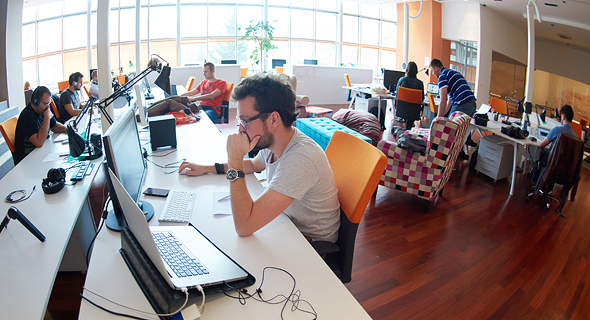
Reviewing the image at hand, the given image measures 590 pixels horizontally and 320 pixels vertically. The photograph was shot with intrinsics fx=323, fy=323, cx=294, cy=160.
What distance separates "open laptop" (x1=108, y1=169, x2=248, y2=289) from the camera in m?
0.87

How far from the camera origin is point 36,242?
1284mm

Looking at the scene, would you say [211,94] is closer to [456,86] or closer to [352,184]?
[456,86]

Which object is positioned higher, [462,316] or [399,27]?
[399,27]

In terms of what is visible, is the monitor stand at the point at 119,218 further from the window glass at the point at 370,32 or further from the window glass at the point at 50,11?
the window glass at the point at 370,32

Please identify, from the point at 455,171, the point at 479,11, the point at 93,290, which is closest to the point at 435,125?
the point at 455,171

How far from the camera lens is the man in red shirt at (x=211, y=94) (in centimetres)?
487

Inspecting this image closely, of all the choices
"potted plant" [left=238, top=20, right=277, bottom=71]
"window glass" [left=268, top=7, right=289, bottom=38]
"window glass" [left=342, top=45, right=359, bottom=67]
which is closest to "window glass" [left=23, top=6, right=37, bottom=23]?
"potted plant" [left=238, top=20, right=277, bottom=71]

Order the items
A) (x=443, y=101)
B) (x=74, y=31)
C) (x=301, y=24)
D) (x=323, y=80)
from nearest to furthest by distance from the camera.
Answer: (x=443, y=101) → (x=323, y=80) → (x=74, y=31) → (x=301, y=24)

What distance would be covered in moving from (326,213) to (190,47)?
35.5ft

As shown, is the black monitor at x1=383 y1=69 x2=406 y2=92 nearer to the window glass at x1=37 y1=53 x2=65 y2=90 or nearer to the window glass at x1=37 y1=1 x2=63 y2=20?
the window glass at x1=37 y1=53 x2=65 y2=90

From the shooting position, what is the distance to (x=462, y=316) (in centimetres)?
197

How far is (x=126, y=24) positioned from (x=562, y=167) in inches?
466

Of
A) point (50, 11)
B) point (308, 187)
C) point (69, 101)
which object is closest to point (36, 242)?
point (308, 187)

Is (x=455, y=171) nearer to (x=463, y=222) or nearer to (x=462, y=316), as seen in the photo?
(x=463, y=222)
